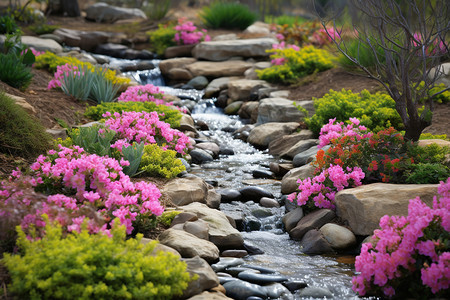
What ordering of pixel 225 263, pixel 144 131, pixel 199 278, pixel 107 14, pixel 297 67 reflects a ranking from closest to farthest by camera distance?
1. pixel 199 278
2. pixel 225 263
3. pixel 144 131
4. pixel 297 67
5. pixel 107 14

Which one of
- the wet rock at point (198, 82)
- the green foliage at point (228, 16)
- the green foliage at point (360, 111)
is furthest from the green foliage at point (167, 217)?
the green foliage at point (228, 16)

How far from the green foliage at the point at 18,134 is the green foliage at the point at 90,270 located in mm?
2481

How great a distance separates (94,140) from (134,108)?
80.6 inches

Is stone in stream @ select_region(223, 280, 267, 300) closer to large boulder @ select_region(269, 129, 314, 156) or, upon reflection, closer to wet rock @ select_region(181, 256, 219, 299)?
wet rock @ select_region(181, 256, 219, 299)

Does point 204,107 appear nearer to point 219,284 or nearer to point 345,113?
point 345,113

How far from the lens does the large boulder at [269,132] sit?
358 inches

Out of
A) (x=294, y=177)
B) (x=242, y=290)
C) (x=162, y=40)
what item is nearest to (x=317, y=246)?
(x=242, y=290)

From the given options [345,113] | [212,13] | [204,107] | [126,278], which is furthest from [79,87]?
[212,13]

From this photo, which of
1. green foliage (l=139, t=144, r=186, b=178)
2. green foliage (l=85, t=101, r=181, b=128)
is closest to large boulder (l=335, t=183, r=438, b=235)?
green foliage (l=139, t=144, r=186, b=178)

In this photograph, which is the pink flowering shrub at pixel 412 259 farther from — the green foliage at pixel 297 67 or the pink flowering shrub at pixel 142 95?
the green foliage at pixel 297 67

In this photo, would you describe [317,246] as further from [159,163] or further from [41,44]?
[41,44]

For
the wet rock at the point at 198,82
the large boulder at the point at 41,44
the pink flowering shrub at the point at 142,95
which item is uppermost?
the large boulder at the point at 41,44

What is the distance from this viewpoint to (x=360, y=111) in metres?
7.72

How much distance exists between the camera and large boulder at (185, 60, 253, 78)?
46.0ft
